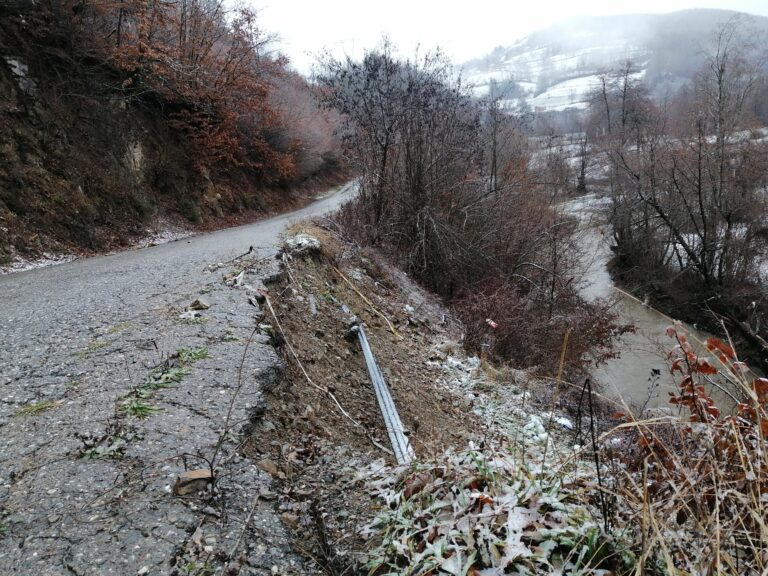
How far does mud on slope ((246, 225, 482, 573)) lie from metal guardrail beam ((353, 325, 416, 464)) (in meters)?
0.09

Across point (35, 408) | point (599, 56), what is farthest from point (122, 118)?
point (599, 56)

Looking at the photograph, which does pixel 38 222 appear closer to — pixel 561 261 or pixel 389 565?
pixel 389 565

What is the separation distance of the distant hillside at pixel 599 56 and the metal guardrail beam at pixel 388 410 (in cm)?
7458

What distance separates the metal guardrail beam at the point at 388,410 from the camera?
316cm

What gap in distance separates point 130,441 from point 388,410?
2.22 meters

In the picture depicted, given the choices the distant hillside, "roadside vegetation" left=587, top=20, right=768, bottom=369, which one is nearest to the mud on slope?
"roadside vegetation" left=587, top=20, right=768, bottom=369

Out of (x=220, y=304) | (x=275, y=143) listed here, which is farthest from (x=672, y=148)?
(x=220, y=304)

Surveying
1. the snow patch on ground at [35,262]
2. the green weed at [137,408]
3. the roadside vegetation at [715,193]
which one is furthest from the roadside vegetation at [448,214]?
the roadside vegetation at [715,193]

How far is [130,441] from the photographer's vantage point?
2.44 meters

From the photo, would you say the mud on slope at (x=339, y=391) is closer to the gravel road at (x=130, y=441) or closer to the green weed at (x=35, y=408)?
the gravel road at (x=130, y=441)

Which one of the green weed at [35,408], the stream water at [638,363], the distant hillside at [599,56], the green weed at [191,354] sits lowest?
the stream water at [638,363]

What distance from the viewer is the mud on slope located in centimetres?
226

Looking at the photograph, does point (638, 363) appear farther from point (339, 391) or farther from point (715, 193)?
point (339, 391)

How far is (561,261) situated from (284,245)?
7872 mm
